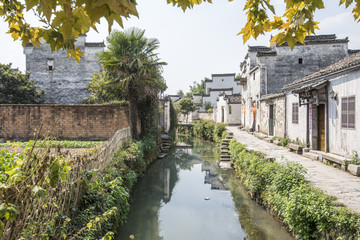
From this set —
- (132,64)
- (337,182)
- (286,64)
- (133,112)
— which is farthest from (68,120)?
(286,64)

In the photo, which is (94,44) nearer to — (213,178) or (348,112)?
(213,178)

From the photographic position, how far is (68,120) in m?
11.1

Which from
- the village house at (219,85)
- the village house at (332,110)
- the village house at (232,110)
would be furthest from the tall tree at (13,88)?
the village house at (219,85)

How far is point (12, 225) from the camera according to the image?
7.00ft

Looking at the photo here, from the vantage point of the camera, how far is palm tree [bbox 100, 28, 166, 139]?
10203 millimetres

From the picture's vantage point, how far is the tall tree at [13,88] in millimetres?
14047

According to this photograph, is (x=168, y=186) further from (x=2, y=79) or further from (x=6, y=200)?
(x=2, y=79)

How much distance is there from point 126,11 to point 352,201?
15.3 ft

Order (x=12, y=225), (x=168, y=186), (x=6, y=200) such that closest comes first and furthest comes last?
1. (x=6, y=200)
2. (x=12, y=225)
3. (x=168, y=186)

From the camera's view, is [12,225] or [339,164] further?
[339,164]

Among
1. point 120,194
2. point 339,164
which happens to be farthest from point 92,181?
point 339,164

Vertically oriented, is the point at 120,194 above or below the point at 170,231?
above

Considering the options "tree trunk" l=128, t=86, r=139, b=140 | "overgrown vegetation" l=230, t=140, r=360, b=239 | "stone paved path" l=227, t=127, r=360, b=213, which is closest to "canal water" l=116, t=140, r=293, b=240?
"overgrown vegetation" l=230, t=140, r=360, b=239

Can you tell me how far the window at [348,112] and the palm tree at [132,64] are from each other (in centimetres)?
689
